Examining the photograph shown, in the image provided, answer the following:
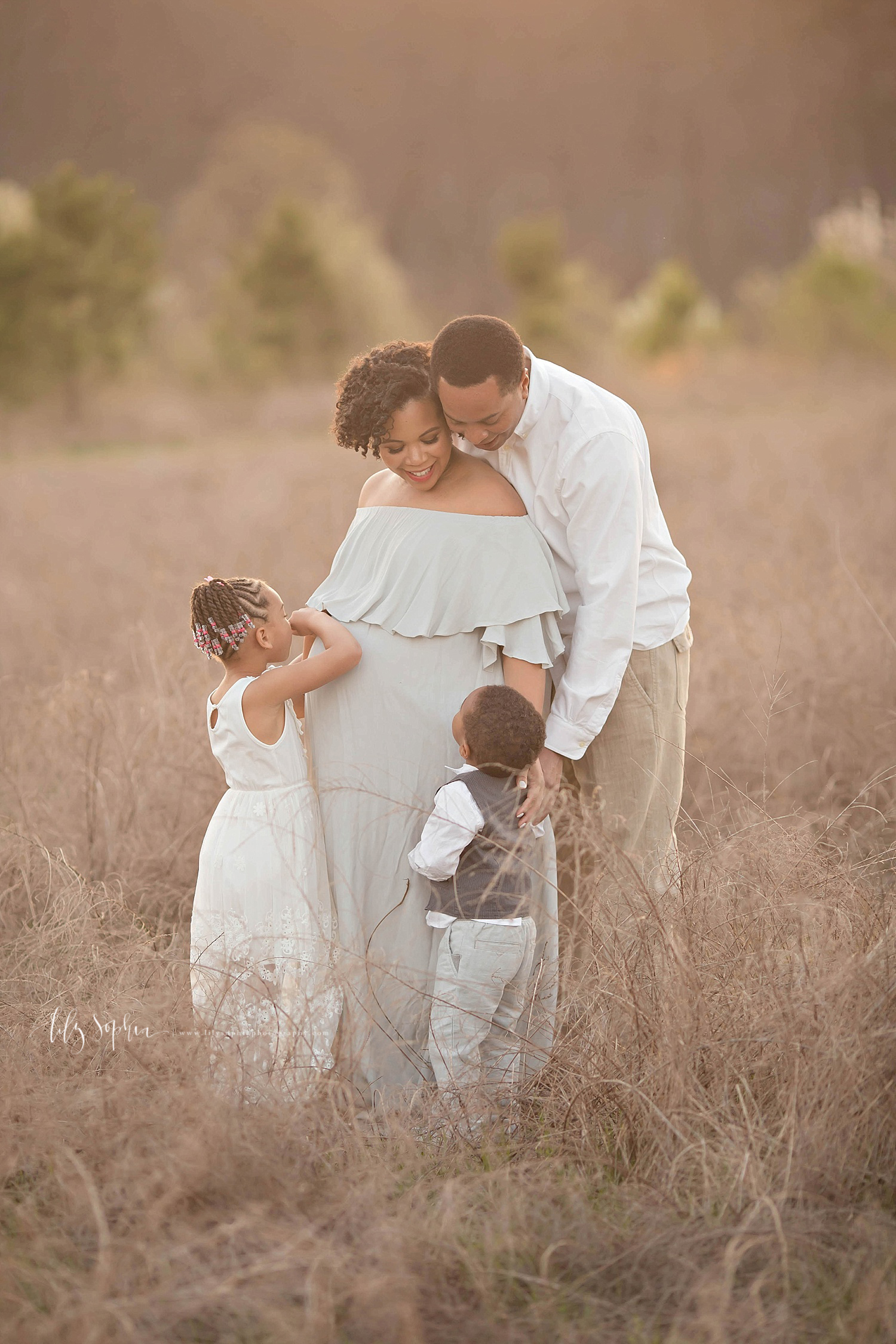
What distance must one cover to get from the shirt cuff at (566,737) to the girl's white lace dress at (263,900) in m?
0.69

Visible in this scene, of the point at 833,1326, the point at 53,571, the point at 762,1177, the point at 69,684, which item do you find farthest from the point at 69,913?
the point at 53,571

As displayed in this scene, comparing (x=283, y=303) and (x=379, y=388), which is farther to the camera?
(x=283, y=303)

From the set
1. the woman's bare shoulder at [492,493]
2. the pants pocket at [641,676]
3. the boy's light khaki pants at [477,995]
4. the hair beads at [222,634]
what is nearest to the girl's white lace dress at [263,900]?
the hair beads at [222,634]

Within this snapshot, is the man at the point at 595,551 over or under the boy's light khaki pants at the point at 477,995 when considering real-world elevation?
over

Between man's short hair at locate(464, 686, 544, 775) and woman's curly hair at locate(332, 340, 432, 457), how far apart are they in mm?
747

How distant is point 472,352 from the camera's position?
8.59ft

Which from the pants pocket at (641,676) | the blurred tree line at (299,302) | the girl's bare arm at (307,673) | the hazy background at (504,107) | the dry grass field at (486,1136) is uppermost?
the hazy background at (504,107)

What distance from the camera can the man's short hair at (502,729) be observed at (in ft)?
8.22

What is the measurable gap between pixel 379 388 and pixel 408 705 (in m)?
0.85

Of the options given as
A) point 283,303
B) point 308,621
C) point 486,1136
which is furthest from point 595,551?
point 283,303

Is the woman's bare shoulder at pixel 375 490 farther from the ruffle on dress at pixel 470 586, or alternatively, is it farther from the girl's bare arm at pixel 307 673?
the girl's bare arm at pixel 307 673
